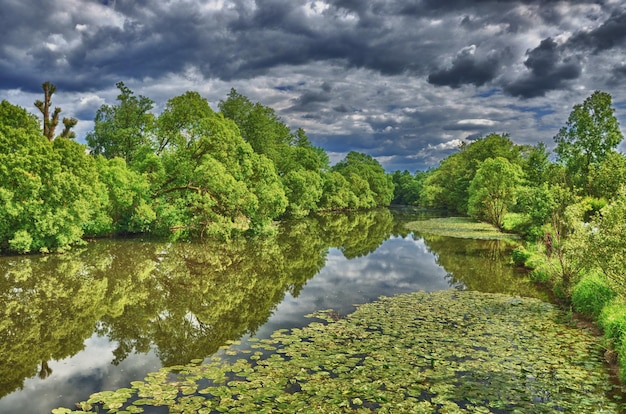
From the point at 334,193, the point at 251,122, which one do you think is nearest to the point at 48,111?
the point at 251,122

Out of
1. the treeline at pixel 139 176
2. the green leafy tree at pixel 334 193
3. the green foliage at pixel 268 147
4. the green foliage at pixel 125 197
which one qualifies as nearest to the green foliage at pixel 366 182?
the green leafy tree at pixel 334 193

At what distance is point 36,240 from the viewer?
28.8 m

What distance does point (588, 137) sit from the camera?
4003 cm

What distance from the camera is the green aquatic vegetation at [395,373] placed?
9.48 meters

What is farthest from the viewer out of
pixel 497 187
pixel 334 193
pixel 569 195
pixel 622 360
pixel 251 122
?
pixel 334 193

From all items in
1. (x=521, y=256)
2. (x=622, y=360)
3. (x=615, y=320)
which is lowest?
(x=622, y=360)

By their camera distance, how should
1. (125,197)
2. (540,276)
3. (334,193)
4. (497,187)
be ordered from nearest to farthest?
1. (540,276)
2. (125,197)
3. (497,187)
4. (334,193)

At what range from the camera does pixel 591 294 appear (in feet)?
56.5

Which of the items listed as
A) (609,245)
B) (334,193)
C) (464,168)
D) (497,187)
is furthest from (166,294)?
(464,168)

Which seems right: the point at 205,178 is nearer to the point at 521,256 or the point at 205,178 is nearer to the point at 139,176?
the point at 139,176

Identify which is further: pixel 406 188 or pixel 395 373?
pixel 406 188

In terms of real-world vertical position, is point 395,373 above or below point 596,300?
below

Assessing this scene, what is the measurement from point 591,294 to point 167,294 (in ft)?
60.9

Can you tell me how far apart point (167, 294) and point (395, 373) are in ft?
41.2
